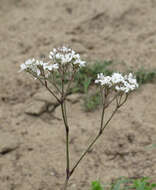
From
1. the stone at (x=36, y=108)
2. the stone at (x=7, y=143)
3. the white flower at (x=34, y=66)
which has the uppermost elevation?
the white flower at (x=34, y=66)

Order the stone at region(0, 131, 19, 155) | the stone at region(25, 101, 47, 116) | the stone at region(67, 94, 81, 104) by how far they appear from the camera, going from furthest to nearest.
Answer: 1. the stone at region(67, 94, 81, 104)
2. the stone at region(25, 101, 47, 116)
3. the stone at region(0, 131, 19, 155)

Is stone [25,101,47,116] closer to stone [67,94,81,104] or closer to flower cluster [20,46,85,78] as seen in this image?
stone [67,94,81,104]

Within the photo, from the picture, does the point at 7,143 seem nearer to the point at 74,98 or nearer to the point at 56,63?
the point at 74,98

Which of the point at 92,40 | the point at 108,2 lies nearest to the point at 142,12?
the point at 108,2

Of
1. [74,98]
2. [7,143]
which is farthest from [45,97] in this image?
[7,143]

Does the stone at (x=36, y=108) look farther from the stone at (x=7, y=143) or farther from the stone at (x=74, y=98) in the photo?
the stone at (x=7, y=143)

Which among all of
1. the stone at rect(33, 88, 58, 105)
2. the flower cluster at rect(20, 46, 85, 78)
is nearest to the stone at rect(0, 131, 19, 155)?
the stone at rect(33, 88, 58, 105)

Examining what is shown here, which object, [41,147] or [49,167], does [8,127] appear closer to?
[41,147]

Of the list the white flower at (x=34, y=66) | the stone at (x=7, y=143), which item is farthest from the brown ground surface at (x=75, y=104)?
the white flower at (x=34, y=66)
